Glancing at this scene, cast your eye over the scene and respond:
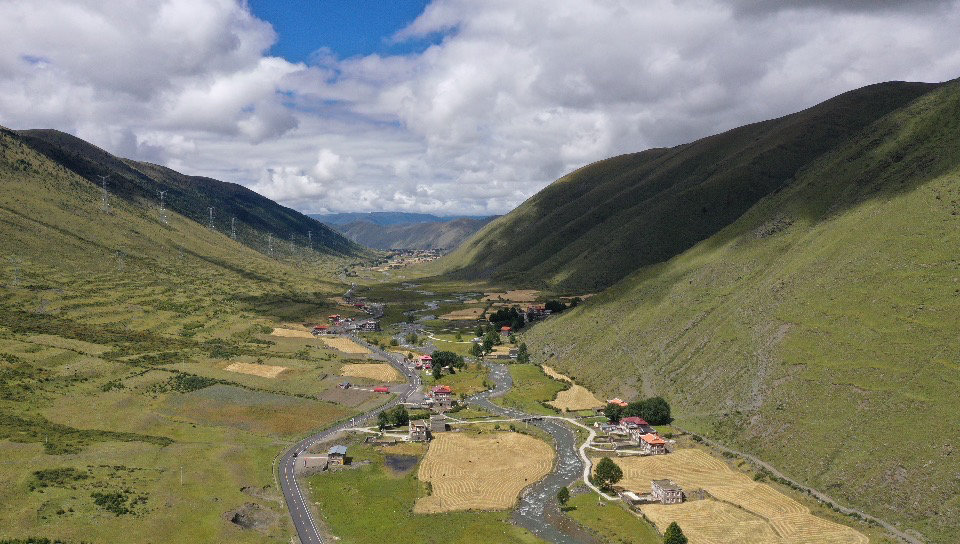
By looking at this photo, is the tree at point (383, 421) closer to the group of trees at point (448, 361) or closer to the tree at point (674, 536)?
the group of trees at point (448, 361)

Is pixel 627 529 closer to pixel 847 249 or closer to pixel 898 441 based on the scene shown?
pixel 898 441

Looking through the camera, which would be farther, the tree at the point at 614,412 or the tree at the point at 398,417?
the tree at the point at 398,417

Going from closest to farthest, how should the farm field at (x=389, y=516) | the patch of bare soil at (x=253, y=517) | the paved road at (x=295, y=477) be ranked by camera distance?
the farm field at (x=389, y=516) → the paved road at (x=295, y=477) → the patch of bare soil at (x=253, y=517)

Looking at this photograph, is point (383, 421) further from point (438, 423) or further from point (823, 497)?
point (823, 497)

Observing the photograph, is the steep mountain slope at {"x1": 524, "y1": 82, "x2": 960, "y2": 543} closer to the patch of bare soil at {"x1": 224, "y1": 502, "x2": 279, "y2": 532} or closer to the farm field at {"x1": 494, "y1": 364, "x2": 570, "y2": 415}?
the farm field at {"x1": 494, "y1": 364, "x2": 570, "y2": 415}

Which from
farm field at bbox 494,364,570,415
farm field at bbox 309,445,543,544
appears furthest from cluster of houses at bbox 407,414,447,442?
farm field at bbox 494,364,570,415

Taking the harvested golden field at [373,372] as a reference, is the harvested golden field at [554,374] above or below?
above

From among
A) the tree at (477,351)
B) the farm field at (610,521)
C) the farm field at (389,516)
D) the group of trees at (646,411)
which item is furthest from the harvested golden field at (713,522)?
the tree at (477,351)

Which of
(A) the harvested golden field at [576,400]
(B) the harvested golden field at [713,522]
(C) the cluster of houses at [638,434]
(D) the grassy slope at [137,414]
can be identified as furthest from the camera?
(A) the harvested golden field at [576,400]
